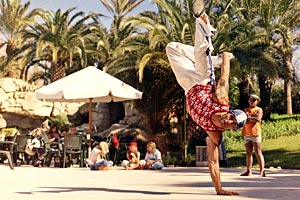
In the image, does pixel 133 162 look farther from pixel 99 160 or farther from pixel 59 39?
pixel 59 39

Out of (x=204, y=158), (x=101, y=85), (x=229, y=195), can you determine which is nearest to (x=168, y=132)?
(x=204, y=158)

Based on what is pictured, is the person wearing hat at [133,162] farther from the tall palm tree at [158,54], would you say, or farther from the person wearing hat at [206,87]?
the person wearing hat at [206,87]

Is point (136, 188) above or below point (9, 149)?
below

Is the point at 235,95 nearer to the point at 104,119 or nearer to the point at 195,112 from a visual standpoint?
the point at 104,119

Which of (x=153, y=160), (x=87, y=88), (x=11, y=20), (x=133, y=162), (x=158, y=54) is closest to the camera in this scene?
(x=153, y=160)

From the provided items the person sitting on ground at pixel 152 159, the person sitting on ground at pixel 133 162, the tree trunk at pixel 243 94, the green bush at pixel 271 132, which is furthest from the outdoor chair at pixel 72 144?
the tree trunk at pixel 243 94

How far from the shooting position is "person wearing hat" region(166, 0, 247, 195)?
6445 mm

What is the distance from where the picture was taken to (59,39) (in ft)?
86.3

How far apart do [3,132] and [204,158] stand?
12770 millimetres

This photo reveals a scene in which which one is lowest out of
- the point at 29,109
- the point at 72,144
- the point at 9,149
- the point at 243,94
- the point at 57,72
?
the point at 9,149

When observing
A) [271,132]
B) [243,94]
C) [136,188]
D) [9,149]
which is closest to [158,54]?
[9,149]

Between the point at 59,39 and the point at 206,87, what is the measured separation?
2060 centimetres

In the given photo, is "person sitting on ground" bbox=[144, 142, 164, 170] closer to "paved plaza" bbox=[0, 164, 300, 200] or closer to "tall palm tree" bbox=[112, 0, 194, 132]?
"paved plaza" bbox=[0, 164, 300, 200]

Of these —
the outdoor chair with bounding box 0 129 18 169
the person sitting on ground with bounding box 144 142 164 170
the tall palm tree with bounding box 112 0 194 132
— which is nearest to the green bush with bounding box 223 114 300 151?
the tall palm tree with bounding box 112 0 194 132
